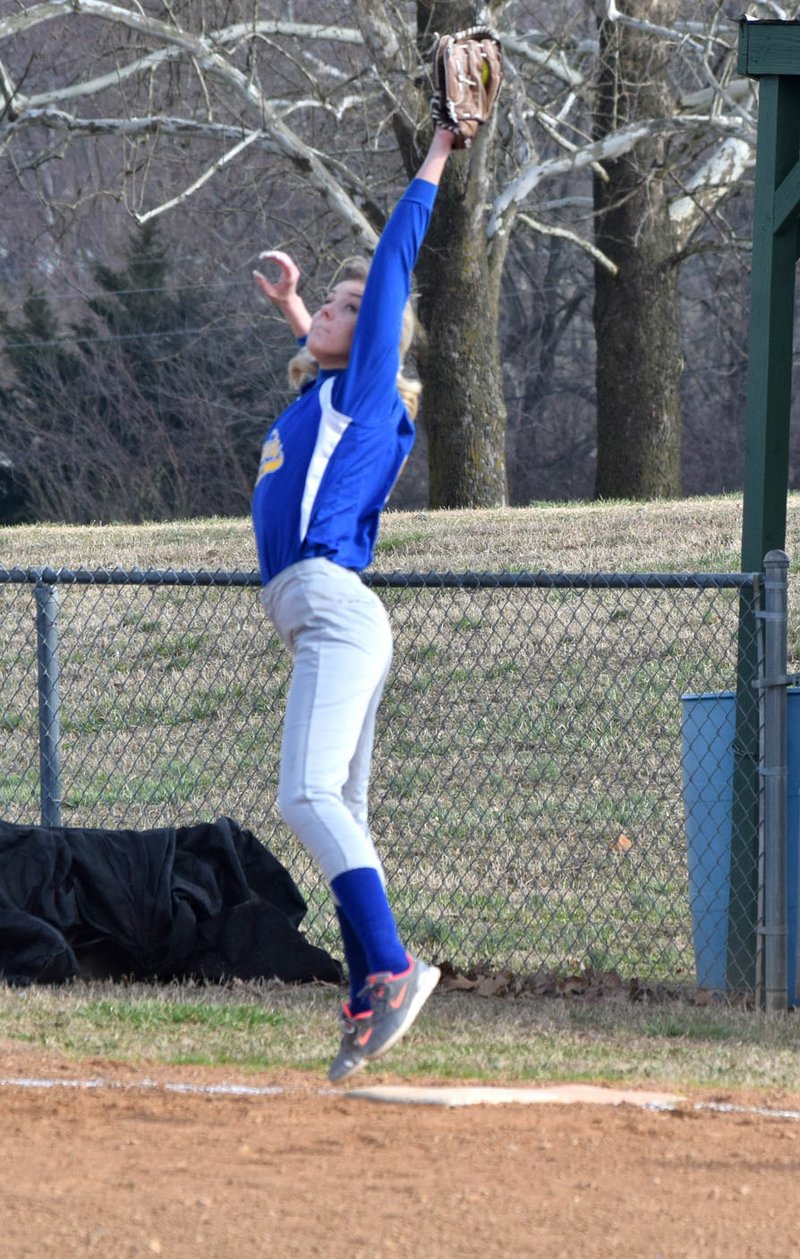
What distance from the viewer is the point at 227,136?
16438 millimetres

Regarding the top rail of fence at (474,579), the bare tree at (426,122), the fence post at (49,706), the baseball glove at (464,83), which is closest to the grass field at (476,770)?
the fence post at (49,706)

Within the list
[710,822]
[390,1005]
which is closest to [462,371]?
[710,822]

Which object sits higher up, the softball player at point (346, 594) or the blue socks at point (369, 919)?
the softball player at point (346, 594)

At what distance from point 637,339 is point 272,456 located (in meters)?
15.9

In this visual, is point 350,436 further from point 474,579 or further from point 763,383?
point 763,383

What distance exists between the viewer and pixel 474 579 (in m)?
6.27

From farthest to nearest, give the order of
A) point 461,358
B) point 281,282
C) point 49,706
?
point 461,358
point 49,706
point 281,282

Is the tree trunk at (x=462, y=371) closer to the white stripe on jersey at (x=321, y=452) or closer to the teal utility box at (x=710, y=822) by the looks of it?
the teal utility box at (x=710, y=822)

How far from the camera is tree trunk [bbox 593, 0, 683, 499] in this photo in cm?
1942

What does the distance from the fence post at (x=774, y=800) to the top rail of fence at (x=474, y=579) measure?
188 mm

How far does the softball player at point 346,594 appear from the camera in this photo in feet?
13.6

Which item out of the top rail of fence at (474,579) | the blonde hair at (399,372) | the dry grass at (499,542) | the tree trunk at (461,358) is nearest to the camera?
the blonde hair at (399,372)

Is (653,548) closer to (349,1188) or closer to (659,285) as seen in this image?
(659,285)

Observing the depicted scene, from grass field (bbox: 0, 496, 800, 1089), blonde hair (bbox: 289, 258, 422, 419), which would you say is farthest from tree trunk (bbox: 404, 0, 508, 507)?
blonde hair (bbox: 289, 258, 422, 419)
